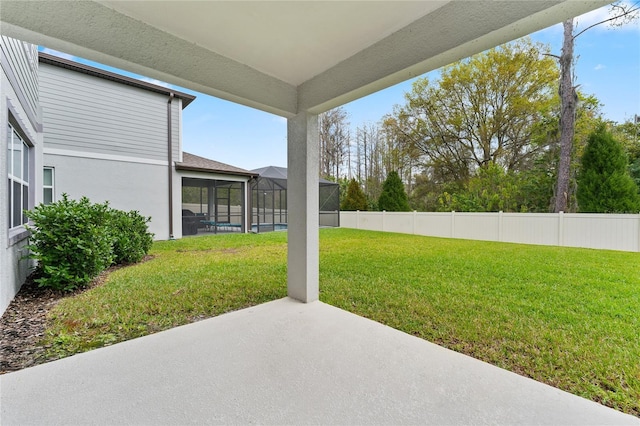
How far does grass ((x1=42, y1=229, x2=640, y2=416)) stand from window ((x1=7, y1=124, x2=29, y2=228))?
1.50 metres

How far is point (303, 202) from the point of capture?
11.4 feet

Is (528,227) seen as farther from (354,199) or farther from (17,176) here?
(17,176)

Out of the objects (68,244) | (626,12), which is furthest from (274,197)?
(626,12)

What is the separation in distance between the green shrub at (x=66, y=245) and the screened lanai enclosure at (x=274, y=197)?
7672 mm

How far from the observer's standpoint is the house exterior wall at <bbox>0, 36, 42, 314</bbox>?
117 inches

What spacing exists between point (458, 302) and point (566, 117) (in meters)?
10.4

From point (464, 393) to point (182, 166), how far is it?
31.4 feet

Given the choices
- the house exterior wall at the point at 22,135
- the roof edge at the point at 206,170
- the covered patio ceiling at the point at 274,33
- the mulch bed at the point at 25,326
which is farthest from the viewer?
the roof edge at the point at 206,170

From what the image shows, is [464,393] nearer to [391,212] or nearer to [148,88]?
[148,88]

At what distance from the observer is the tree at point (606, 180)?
7648 millimetres

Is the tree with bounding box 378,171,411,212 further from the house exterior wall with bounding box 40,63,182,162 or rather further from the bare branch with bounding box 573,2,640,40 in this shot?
the house exterior wall with bounding box 40,63,182,162

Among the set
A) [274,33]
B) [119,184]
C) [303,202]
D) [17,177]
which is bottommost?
[303,202]

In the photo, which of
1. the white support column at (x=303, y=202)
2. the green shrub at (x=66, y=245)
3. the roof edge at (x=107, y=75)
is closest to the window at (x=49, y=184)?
the roof edge at (x=107, y=75)

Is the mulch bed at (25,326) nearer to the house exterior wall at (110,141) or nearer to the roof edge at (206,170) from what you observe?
the house exterior wall at (110,141)
